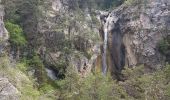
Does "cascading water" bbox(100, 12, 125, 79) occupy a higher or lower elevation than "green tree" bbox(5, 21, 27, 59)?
lower

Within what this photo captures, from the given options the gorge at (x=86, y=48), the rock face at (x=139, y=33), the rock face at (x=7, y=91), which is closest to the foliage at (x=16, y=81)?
the gorge at (x=86, y=48)

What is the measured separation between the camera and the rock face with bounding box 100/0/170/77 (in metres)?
55.5

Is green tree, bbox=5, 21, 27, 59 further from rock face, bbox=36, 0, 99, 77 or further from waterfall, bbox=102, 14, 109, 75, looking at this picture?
waterfall, bbox=102, 14, 109, 75

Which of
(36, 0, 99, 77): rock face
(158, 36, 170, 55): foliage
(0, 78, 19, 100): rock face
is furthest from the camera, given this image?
(158, 36, 170, 55): foliage

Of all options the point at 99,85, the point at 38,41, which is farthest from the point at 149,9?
the point at 99,85

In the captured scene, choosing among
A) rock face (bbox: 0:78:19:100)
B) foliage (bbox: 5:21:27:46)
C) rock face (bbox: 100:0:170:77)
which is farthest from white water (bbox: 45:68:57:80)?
rock face (bbox: 0:78:19:100)

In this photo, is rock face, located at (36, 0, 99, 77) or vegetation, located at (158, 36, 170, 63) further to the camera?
vegetation, located at (158, 36, 170, 63)

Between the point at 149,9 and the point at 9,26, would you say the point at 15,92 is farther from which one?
the point at 149,9

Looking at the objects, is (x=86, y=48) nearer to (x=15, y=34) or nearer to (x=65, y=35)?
(x=65, y=35)

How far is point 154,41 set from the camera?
5578 centimetres

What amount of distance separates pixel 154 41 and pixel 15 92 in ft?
95.9

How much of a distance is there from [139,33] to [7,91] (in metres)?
29.8

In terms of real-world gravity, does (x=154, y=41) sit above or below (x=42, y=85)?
above

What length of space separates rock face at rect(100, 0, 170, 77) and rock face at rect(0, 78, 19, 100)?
2681 cm
